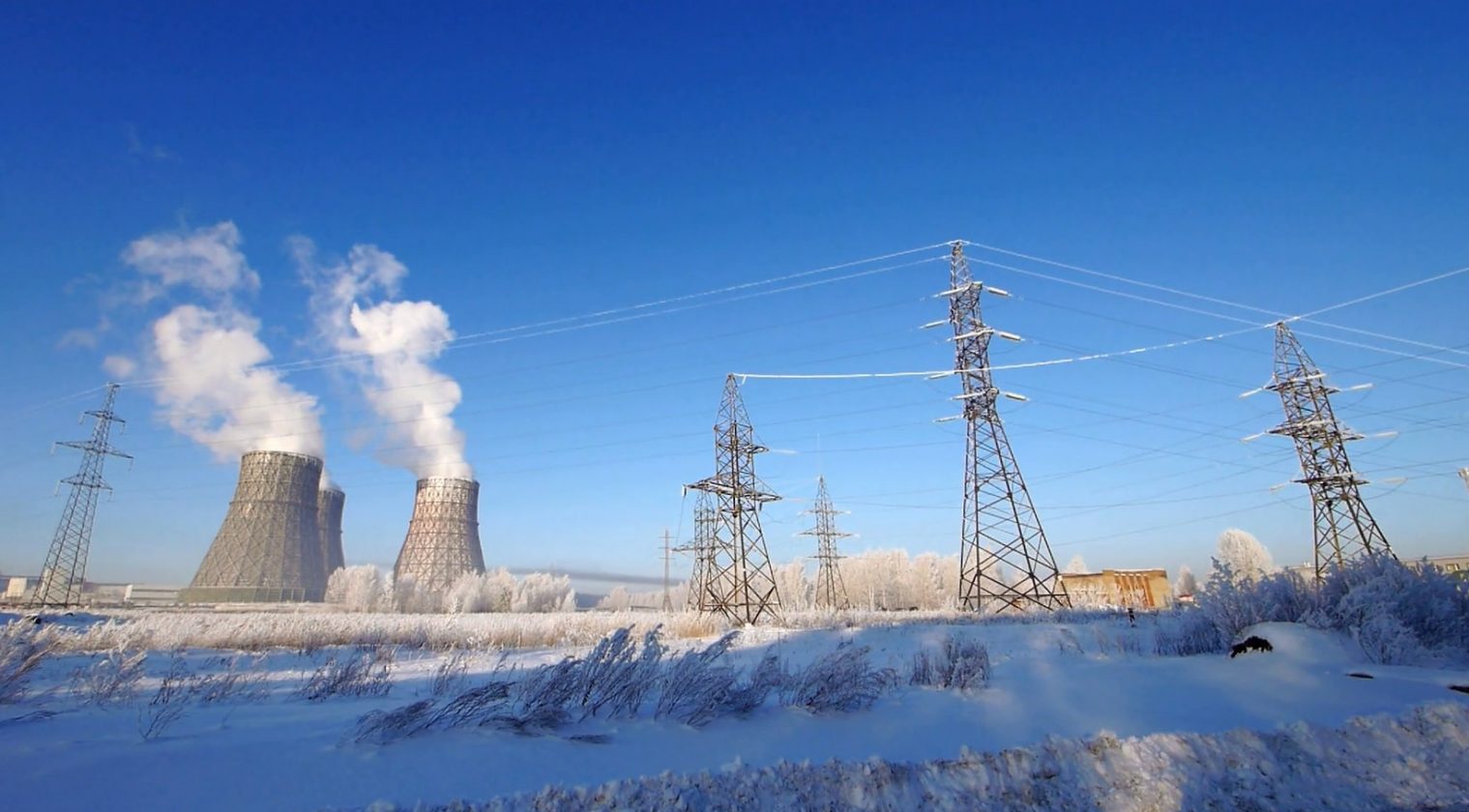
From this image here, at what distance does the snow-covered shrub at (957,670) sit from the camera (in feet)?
20.2

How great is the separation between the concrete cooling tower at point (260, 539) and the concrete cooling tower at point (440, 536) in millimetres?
6399

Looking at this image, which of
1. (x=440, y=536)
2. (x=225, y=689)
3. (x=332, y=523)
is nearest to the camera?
(x=225, y=689)

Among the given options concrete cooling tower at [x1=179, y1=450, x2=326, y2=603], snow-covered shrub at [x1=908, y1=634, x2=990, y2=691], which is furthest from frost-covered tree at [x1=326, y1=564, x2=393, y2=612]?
snow-covered shrub at [x1=908, y1=634, x2=990, y2=691]

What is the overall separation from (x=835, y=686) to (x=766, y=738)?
1037mm

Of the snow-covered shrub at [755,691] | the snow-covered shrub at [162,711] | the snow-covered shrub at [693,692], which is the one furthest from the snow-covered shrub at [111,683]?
the snow-covered shrub at [755,691]

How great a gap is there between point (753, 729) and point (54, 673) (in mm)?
10413

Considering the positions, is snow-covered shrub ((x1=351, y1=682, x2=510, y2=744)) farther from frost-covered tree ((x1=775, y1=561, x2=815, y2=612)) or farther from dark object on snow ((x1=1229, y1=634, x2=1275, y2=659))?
frost-covered tree ((x1=775, y1=561, x2=815, y2=612))

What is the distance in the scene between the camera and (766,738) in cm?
406

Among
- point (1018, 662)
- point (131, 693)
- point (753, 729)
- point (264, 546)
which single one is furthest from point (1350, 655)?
point (264, 546)

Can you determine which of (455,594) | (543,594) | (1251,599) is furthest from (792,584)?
(1251,599)

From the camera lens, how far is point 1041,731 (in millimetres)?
4125

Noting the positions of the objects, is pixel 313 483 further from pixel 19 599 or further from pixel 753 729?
pixel 753 729

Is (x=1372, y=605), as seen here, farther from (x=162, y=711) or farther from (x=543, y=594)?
(x=543, y=594)

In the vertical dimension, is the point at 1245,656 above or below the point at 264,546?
below
